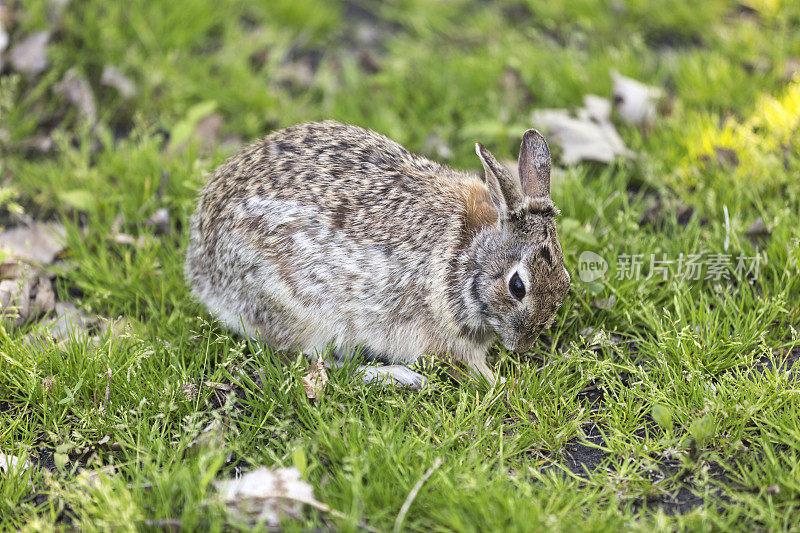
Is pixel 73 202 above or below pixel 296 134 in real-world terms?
below

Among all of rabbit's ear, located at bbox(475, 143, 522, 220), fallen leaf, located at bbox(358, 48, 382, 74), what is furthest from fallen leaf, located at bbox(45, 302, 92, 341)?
fallen leaf, located at bbox(358, 48, 382, 74)

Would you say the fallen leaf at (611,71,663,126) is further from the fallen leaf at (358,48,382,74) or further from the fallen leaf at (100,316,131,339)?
the fallen leaf at (100,316,131,339)

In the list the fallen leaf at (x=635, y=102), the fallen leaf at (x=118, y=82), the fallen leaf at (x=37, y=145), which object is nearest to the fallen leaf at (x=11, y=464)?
the fallen leaf at (x=37, y=145)

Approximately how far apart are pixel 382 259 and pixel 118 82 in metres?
3.88

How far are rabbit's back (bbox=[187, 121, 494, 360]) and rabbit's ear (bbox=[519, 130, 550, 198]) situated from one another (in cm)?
44

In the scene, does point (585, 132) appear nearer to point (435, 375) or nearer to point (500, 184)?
point (500, 184)

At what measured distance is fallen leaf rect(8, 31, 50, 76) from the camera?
698cm

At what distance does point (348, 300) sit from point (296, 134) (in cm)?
126

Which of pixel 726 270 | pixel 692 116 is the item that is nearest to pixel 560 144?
pixel 692 116

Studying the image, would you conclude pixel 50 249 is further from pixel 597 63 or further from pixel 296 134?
pixel 597 63

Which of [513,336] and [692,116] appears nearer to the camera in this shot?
[513,336]

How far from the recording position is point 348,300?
4.86 metres

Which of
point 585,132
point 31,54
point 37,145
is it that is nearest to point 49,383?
point 37,145

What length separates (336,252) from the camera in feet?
15.9
